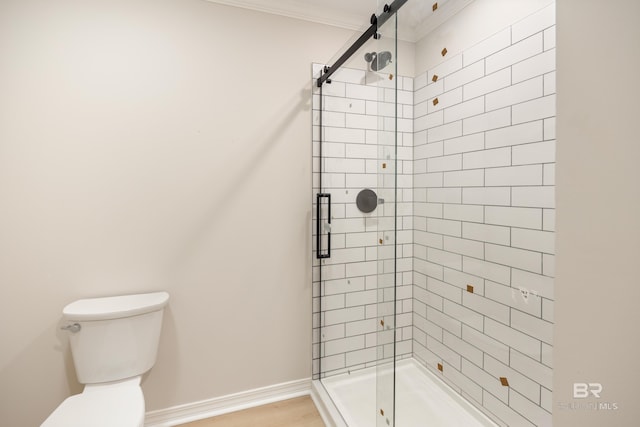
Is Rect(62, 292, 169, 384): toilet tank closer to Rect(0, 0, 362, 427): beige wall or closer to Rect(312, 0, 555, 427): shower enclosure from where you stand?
Rect(0, 0, 362, 427): beige wall

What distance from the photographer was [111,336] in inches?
55.0

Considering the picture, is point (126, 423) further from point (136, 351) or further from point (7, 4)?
point (7, 4)

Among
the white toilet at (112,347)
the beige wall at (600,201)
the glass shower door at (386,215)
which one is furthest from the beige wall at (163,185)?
the beige wall at (600,201)

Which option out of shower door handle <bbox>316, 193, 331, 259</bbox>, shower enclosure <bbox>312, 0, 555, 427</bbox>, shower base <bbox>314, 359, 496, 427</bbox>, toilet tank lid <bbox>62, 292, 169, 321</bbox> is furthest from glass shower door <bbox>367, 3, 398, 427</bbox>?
toilet tank lid <bbox>62, 292, 169, 321</bbox>

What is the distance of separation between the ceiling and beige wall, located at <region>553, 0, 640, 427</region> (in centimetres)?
88

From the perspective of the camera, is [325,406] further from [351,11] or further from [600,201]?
[351,11]

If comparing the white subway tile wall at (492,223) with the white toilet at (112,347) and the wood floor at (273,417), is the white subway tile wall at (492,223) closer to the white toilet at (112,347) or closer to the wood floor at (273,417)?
the wood floor at (273,417)

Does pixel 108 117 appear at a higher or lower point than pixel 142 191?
higher

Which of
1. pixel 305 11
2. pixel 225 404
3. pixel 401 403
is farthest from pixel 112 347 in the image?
pixel 305 11

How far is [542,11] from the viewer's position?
130 centimetres

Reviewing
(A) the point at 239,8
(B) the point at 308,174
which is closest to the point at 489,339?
(B) the point at 308,174

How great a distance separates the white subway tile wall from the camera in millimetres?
1332

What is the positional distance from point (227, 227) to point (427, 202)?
1312mm

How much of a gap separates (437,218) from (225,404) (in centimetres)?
175
